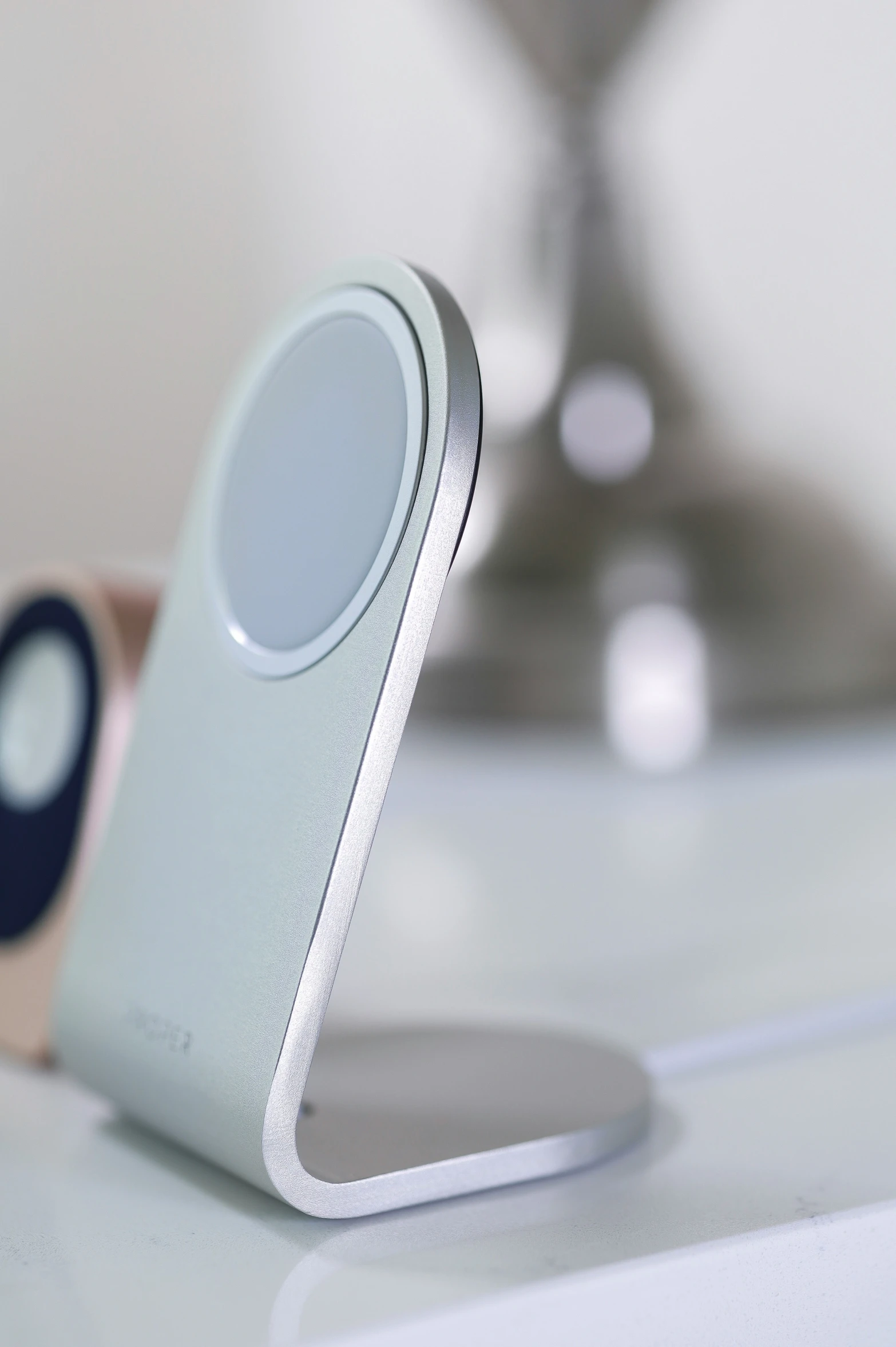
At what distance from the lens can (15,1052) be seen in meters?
0.39

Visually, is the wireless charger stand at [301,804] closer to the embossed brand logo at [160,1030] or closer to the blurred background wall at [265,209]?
the embossed brand logo at [160,1030]

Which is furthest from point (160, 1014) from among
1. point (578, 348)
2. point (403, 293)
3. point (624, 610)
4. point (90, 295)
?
point (90, 295)

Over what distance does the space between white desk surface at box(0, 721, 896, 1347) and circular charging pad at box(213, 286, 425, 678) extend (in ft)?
0.37

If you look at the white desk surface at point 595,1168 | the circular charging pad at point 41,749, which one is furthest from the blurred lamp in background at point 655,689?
the circular charging pad at point 41,749

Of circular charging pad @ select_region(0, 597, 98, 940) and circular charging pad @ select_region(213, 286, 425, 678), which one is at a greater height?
circular charging pad @ select_region(213, 286, 425, 678)

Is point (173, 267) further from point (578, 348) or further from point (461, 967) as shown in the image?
point (461, 967)

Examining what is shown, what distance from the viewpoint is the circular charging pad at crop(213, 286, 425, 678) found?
11.5 inches

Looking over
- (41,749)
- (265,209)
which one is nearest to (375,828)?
(41,749)

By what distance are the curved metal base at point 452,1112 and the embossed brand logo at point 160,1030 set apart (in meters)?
0.03

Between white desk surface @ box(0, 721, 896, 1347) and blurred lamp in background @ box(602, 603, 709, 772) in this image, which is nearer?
white desk surface @ box(0, 721, 896, 1347)

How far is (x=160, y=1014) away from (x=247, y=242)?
67.4 inches

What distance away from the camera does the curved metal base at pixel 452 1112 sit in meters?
0.28

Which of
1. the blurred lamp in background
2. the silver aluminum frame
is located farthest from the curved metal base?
the blurred lamp in background

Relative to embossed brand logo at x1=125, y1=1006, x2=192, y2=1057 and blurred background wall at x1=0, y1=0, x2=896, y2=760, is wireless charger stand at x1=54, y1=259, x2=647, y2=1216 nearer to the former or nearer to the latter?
embossed brand logo at x1=125, y1=1006, x2=192, y2=1057
